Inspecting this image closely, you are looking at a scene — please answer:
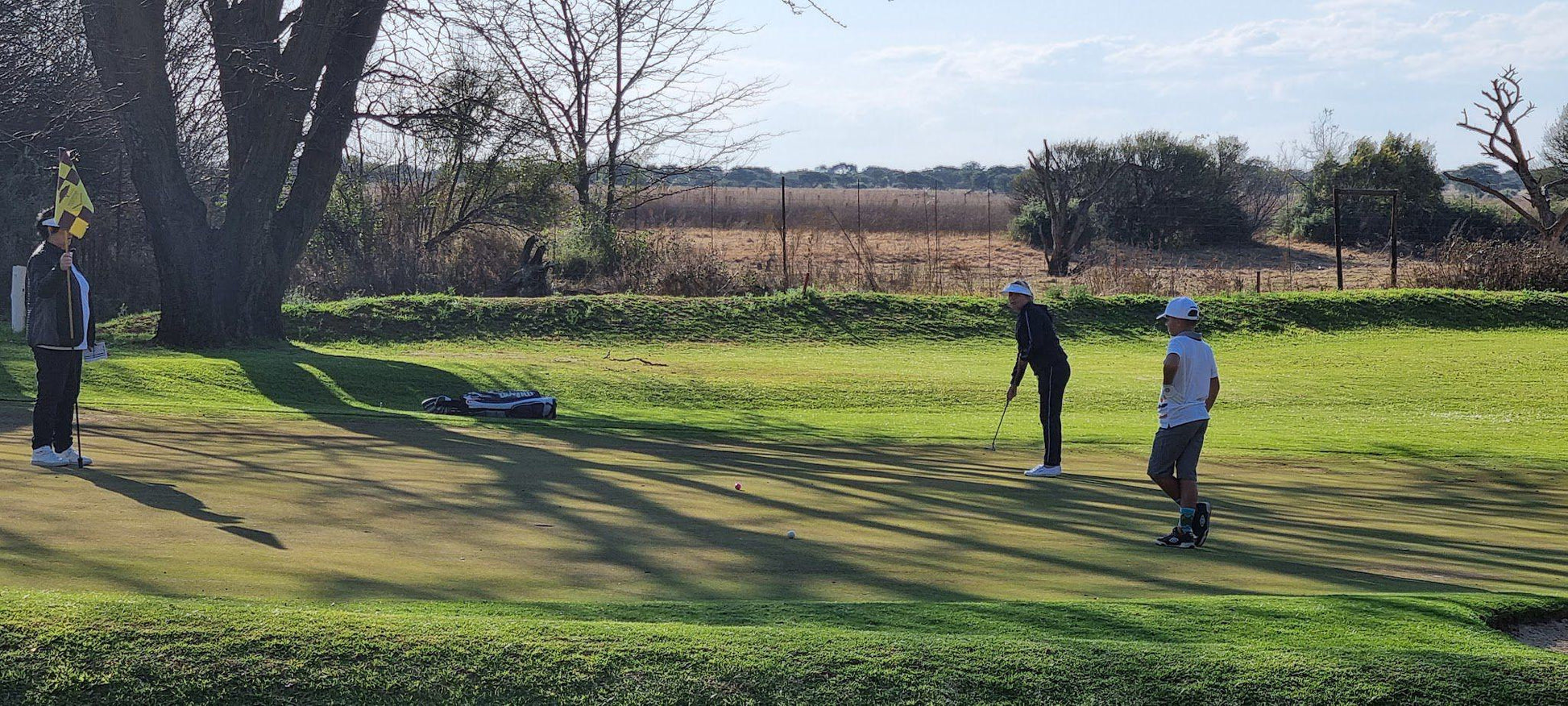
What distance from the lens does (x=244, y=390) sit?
695 inches

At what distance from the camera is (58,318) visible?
35.7 ft

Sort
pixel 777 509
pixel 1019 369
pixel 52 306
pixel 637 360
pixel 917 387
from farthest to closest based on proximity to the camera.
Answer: pixel 637 360
pixel 917 387
pixel 1019 369
pixel 52 306
pixel 777 509

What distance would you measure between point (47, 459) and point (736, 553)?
580cm

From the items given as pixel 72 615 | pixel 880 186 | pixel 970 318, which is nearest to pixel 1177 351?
pixel 72 615

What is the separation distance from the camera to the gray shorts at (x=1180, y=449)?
9555mm

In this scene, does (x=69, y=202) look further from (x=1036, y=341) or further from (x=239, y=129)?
(x=239, y=129)

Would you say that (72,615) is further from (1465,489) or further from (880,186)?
(880,186)

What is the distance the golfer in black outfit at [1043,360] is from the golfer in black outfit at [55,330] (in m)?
8.22

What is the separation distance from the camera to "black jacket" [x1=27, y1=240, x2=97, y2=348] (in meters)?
10.8

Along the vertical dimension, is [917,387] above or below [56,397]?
below

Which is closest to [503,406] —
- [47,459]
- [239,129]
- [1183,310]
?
[47,459]

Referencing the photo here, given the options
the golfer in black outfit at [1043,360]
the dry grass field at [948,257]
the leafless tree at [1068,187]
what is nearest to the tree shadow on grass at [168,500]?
the golfer in black outfit at [1043,360]

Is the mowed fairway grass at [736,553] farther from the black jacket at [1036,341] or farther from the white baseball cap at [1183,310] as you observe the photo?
the white baseball cap at [1183,310]

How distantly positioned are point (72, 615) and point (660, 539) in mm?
3980
